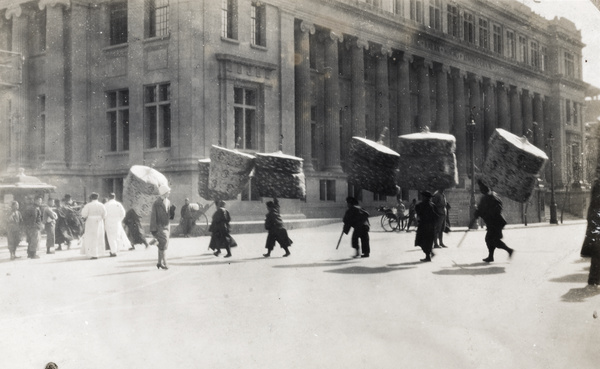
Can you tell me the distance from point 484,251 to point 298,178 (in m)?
7.44

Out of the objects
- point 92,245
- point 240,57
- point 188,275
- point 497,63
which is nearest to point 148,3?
point 240,57

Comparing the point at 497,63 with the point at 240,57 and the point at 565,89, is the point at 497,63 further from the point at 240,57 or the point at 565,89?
the point at 240,57

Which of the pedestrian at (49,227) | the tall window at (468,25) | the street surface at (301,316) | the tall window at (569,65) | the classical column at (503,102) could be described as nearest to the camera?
the street surface at (301,316)

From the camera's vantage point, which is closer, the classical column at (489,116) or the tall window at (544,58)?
the tall window at (544,58)

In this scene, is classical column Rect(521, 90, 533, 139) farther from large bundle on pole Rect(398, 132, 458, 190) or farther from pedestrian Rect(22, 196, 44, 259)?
pedestrian Rect(22, 196, 44, 259)

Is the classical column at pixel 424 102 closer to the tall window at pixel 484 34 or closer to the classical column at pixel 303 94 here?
the classical column at pixel 303 94

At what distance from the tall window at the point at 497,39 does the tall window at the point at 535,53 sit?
465 millimetres

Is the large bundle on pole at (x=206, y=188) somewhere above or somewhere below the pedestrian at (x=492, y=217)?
above

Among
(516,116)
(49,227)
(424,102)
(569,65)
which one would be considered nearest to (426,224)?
(516,116)

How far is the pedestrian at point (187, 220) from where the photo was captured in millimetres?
16566

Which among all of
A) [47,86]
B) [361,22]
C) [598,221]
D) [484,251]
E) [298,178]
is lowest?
[484,251]

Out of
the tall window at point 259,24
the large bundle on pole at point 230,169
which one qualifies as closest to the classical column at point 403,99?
the tall window at point 259,24

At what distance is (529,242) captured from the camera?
18000 mm

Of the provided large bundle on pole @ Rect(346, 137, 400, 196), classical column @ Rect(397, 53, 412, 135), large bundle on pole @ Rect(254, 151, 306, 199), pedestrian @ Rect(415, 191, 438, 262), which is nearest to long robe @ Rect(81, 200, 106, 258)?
large bundle on pole @ Rect(254, 151, 306, 199)
